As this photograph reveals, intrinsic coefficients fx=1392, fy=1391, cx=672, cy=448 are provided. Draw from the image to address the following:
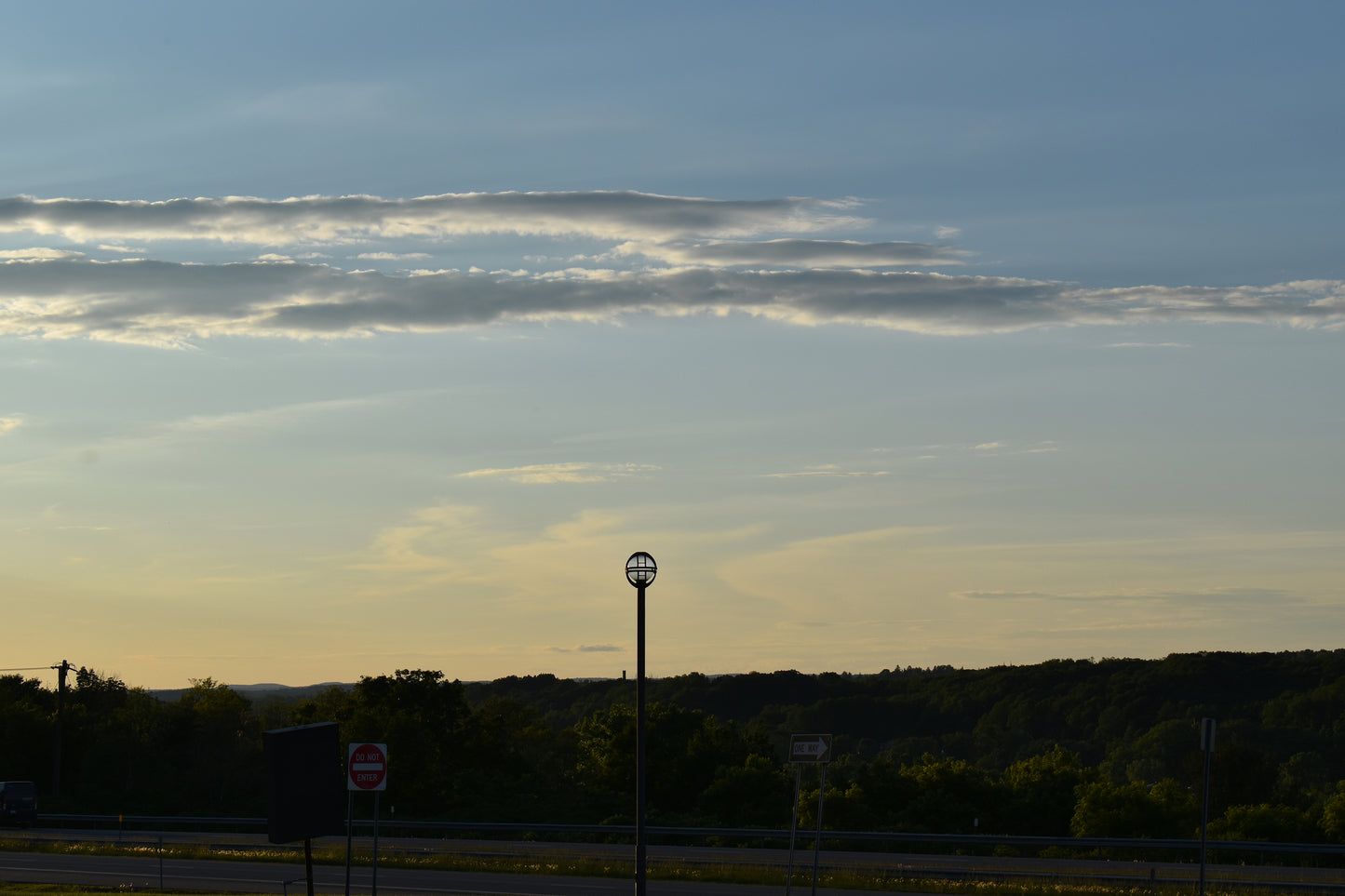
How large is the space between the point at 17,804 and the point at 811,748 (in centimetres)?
4880

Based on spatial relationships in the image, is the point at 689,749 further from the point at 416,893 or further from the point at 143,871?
the point at 416,893

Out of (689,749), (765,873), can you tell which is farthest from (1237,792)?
(765,873)

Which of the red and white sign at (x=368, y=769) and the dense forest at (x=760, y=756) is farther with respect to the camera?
the dense forest at (x=760, y=756)

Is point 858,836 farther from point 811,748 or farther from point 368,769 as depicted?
point 368,769

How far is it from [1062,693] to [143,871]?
388ft

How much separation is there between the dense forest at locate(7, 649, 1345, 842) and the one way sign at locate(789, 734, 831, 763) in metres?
27.0

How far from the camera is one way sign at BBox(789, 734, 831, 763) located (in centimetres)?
2298

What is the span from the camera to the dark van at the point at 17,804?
59469 mm

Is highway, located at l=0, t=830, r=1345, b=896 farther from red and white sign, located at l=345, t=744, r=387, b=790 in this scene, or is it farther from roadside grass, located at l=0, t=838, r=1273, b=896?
red and white sign, located at l=345, t=744, r=387, b=790

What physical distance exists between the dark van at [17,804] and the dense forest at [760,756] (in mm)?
10593

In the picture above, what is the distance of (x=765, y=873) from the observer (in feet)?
114

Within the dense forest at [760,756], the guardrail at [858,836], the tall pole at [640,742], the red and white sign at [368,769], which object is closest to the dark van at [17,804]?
the guardrail at [858,836]

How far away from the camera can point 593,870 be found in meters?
36.7

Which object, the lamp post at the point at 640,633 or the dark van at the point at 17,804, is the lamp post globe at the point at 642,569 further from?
the dark van at the point at 17,804
